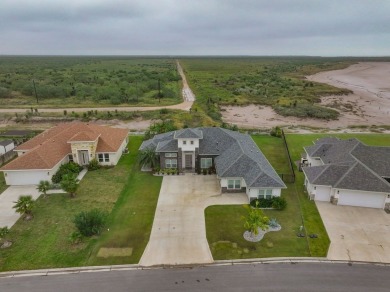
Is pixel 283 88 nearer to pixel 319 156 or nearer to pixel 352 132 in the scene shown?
pixel 352 132

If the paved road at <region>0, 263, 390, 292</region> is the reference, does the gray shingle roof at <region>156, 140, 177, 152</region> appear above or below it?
above

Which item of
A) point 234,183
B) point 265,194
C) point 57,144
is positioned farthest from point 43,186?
point 265,194

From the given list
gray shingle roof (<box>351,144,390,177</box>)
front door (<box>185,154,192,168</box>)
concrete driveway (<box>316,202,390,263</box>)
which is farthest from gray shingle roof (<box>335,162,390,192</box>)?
front door (<box>185,154,192,168</box>)

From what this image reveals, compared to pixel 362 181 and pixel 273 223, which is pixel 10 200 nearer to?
pixel 273 223

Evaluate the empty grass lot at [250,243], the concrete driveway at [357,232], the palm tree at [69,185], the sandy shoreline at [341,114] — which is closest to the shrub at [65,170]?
the palm tree at [69,185]

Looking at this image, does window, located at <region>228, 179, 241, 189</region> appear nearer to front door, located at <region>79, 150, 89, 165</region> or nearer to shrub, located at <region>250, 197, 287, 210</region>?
shrub, located at <region>250, 197, 287, 210</region>

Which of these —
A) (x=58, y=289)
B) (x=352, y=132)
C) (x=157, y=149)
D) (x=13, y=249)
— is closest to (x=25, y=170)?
(x=13, y=249)
